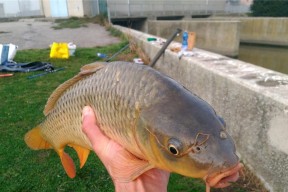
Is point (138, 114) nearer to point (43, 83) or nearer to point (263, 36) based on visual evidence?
point (43, 83)

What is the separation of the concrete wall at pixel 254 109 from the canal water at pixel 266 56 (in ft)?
31.7

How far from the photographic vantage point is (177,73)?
485 centimetres

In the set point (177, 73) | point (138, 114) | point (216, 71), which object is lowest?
point (177, 73)

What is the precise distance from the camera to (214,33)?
610 inches

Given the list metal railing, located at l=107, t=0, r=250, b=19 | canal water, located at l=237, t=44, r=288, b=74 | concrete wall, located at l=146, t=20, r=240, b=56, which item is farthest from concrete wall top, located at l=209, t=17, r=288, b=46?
metal railing, located at l=107, t=0, r=250, b=19

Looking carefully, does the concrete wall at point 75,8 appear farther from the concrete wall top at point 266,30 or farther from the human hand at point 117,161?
the human hand at point 117,161

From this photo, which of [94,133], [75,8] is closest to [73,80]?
[94,133]

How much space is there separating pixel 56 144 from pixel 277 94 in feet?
6.14

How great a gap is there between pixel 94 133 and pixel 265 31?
18.3 meters

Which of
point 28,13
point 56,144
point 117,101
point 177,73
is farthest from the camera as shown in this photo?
point 28,13

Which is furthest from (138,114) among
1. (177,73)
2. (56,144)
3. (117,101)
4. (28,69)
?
(28,69)

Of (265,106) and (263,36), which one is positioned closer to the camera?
(265,106)

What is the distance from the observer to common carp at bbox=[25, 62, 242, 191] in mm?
1042

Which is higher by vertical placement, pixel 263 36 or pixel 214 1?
pixel 214 1
